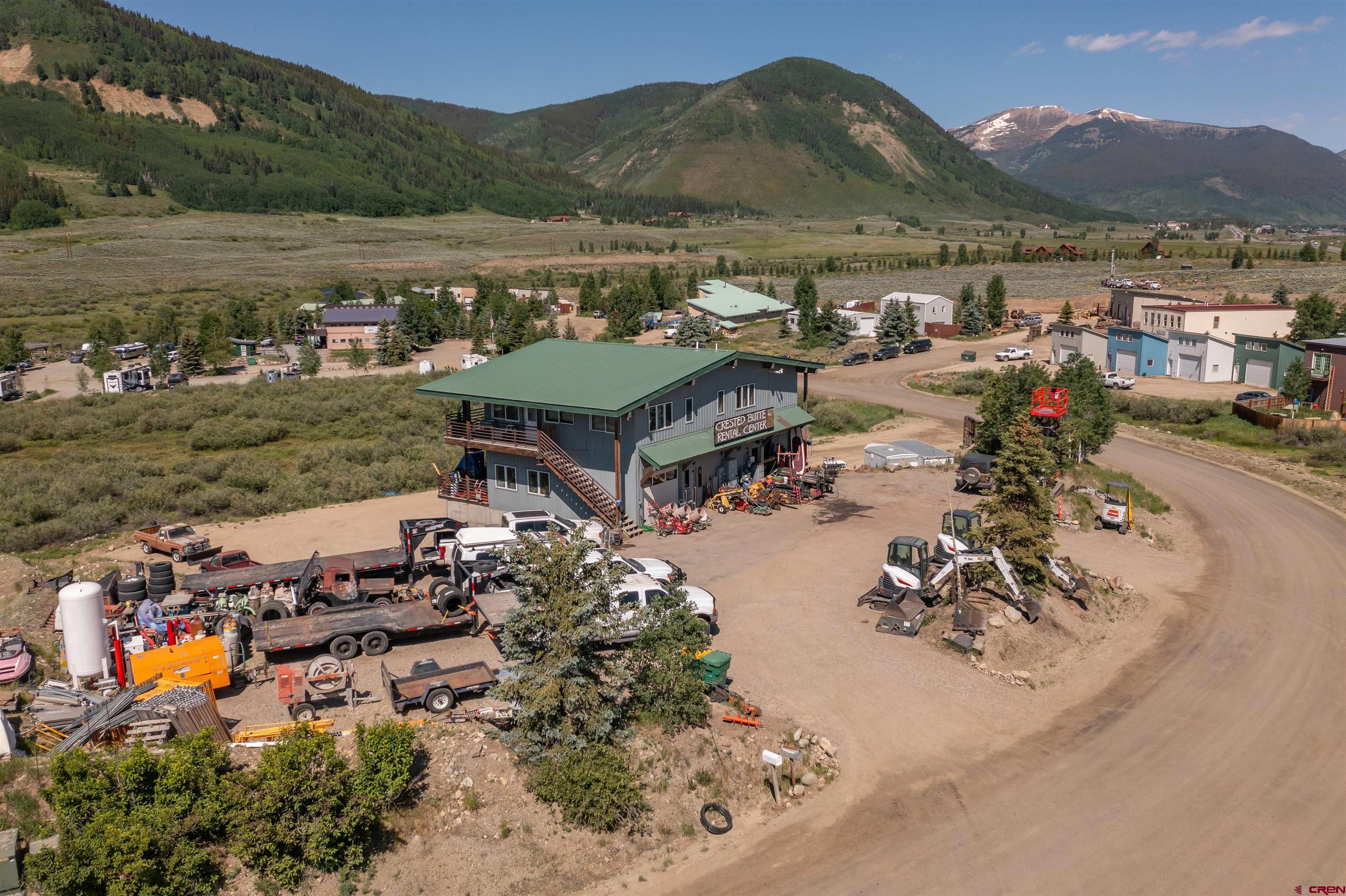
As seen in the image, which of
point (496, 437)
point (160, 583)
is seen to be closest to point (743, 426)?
point (496, 437)

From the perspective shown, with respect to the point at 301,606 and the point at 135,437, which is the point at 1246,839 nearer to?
the point at 301,606

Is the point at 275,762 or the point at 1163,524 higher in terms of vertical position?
the point at 275,762

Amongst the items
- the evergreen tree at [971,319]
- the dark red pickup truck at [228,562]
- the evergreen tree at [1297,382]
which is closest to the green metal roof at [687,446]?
the dark red pickup truck at [228,562]

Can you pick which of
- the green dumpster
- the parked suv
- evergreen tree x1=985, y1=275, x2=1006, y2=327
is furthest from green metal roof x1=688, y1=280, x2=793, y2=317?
the green dumpster

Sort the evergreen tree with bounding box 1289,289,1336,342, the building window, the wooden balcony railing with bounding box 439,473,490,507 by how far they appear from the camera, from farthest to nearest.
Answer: the evergreen tree with bounding box 1289,289,1336,342
the wooden balcony railing with bounding box 439,473,490,507
the building window

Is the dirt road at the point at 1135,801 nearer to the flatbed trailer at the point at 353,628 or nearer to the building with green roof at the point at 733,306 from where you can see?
the flatbed trailer at the point at 353,628

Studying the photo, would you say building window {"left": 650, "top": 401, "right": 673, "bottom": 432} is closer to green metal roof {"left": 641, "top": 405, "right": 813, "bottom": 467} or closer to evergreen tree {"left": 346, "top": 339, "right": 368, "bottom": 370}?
green metal roof {"left": 641, "top": 405, "right": 813, "bottom": 467}

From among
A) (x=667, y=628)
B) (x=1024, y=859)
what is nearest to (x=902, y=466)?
(x=667, y=628)

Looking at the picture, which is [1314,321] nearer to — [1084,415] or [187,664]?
[1084,415]
